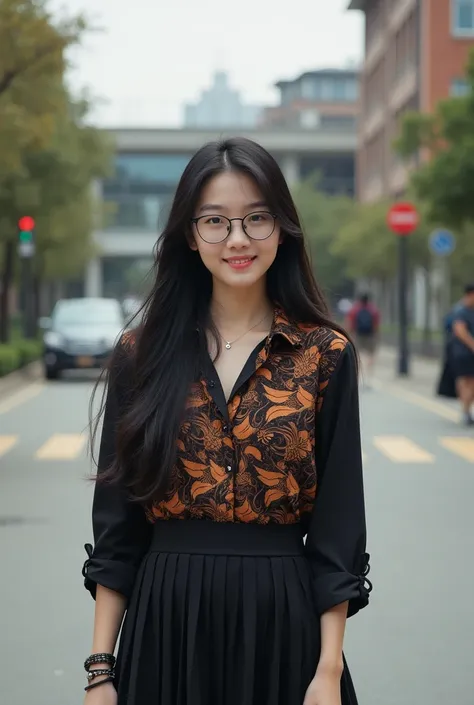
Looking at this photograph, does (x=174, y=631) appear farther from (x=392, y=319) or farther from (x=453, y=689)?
(x=392, y=319)

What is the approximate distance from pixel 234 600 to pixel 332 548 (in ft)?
0.74

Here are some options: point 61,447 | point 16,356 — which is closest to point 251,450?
point 61,447

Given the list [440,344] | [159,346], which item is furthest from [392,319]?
[159,346]

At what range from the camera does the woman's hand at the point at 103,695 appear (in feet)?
9.69

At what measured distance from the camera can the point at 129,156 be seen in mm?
87312

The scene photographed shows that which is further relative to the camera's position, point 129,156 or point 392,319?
point 129,156

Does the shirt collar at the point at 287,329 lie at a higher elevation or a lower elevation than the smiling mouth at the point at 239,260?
lower

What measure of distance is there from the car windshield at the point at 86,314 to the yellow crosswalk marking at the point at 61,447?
42.7 feet

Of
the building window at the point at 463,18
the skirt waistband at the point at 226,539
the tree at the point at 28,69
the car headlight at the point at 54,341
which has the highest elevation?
the building window at the point at 463,18

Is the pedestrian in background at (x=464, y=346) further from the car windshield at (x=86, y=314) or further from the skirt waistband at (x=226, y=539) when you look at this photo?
the skirt waistband at (x=226, y=539)

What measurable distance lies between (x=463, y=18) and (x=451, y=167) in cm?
2938

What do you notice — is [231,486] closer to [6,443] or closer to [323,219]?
[6,443]

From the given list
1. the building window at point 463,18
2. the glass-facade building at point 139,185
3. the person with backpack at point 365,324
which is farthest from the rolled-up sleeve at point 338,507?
the glass-facade building at point 139,185

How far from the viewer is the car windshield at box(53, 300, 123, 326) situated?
30438mm
